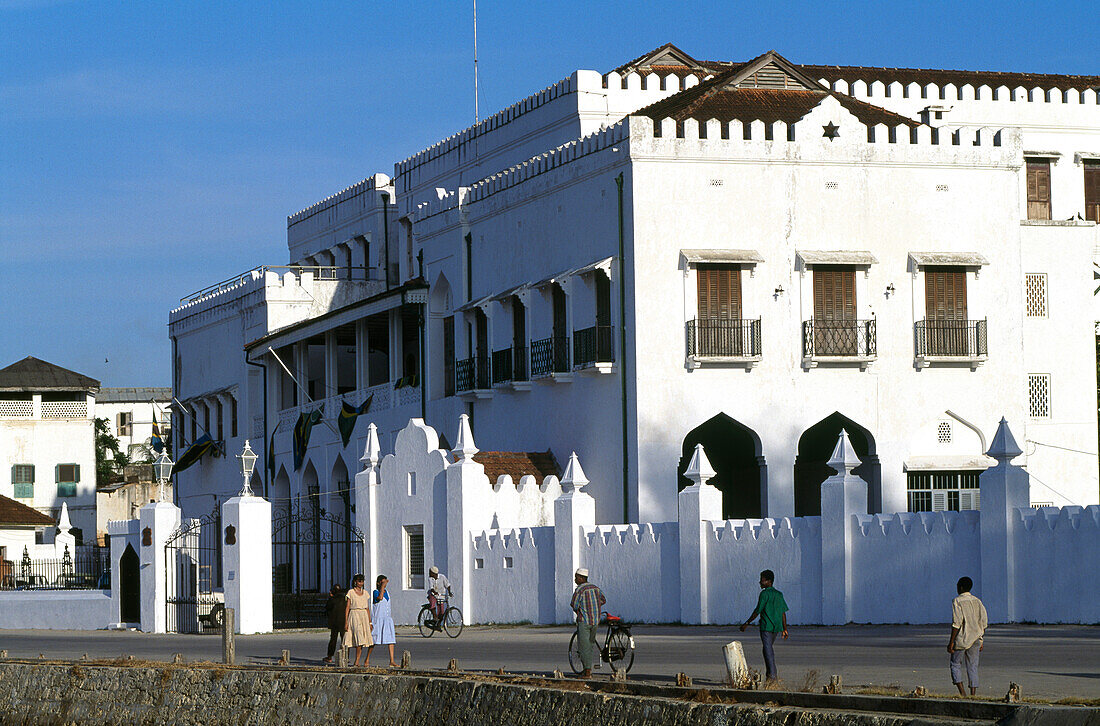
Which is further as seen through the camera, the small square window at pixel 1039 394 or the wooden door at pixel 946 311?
the small square window at pixel 1039 394

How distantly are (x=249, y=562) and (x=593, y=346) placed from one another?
300 inches

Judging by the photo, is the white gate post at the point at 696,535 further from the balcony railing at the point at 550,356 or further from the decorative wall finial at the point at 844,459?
the balcony railing at the point at 550,356

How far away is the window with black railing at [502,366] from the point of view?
123ft

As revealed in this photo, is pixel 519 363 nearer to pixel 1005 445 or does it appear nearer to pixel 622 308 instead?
pixel 622 308

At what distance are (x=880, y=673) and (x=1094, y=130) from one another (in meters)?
27.0

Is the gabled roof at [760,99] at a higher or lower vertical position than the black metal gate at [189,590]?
higher

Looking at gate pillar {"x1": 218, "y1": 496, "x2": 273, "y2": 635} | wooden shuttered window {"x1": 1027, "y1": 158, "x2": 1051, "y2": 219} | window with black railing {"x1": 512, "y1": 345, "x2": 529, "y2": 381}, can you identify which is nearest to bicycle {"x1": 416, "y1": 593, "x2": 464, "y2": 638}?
gate pillar {"x1": 218, "y1": 496, "x2": 273, "y2": 635}

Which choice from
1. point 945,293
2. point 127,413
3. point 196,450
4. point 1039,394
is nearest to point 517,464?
point 945,293

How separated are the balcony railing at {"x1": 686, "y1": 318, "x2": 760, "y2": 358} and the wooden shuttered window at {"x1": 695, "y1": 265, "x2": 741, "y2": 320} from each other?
0.21 m

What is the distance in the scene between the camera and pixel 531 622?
104 feet

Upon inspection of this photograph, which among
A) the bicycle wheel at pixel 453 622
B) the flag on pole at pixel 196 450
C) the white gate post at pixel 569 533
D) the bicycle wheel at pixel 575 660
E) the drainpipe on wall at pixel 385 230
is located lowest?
the bicycle wheel at pixel 453 622

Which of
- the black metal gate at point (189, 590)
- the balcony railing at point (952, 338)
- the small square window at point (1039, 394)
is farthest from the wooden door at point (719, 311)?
the black metal gate at point (189, 590)

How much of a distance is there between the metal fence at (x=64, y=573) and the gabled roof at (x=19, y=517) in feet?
31.7

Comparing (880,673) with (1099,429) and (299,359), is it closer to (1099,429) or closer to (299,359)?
(1099,429)
